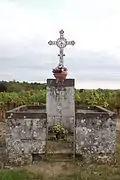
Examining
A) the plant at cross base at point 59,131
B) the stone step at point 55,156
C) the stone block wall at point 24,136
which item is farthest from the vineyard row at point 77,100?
the stone block wall at point 24,136

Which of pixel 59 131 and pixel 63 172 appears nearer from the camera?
pixel 63 172

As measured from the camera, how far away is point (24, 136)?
8594 mm

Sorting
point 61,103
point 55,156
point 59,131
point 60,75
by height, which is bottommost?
point 55,156

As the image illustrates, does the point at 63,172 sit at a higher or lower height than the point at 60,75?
lower

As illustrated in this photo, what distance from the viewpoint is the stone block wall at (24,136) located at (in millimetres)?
8555

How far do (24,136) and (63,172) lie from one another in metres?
1.37

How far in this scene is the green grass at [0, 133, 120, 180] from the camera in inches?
291

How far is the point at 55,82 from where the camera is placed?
10.3 metres

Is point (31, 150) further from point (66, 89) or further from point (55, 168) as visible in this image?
point (66, 89)

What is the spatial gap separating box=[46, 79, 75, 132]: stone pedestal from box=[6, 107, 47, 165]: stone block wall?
185 centimetres

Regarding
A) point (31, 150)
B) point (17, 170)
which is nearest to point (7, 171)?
point (17, 170)

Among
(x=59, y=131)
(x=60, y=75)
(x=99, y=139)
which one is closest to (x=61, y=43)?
(x=60, y=75)

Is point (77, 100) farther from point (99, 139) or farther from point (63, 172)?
point (63, 172)

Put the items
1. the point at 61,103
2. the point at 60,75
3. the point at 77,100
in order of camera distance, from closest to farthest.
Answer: the point at 60,75
the point at 61,103
the point at 77,100
